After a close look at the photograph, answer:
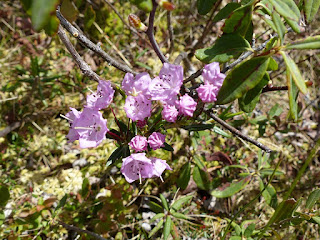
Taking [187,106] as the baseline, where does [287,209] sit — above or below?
below

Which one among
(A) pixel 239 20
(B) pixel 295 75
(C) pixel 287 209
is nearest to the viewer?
(B) pixel 295 75

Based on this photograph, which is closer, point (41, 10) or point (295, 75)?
point (41, 10)

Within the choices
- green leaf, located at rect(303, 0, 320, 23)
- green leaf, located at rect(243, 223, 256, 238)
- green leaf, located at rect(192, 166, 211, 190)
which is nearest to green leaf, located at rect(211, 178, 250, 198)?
green leaf, located at rect(192, 166, 211, 190)

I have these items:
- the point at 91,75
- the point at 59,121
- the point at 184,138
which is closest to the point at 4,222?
the point at 59,121

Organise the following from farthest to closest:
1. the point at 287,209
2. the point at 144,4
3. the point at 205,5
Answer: the point at 287,209 < the point at 205,5 < the point at 144,4

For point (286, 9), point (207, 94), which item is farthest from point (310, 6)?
point (207, 94)

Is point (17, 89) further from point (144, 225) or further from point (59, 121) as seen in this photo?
point (144, 225)

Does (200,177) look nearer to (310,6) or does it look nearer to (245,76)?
(245,76)
